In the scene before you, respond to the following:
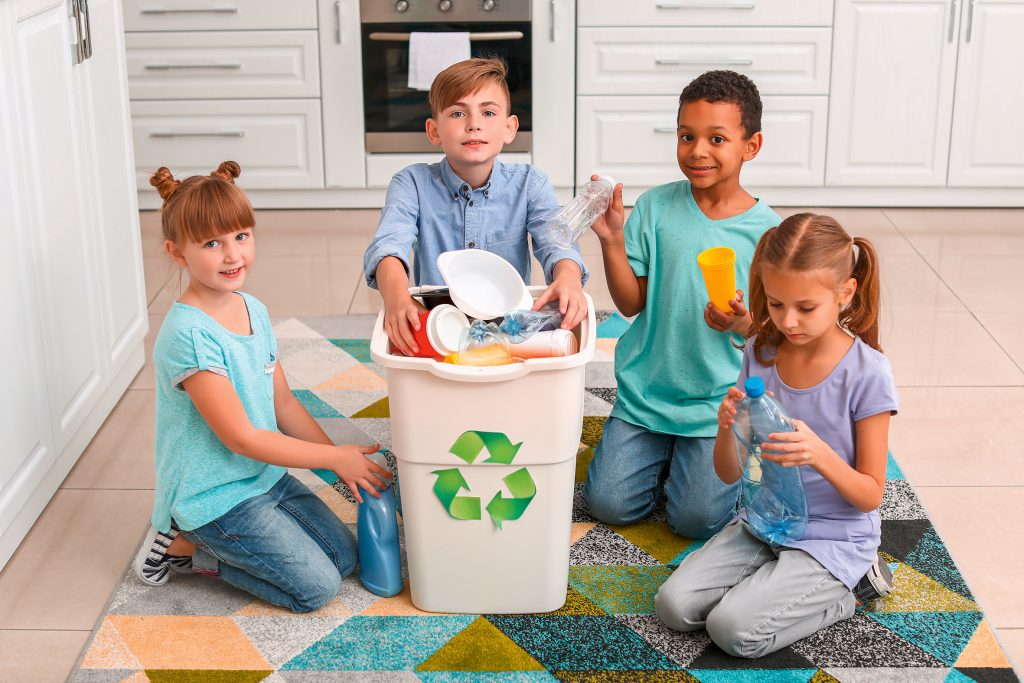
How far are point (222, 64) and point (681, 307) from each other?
87.9 inches

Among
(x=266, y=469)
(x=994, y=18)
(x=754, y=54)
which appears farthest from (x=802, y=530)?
(x=994, y=18)

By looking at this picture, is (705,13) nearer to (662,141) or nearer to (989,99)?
(662,141)

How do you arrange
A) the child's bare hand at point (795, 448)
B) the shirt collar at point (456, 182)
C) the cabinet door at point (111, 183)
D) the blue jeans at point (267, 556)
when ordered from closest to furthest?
the child's bare hand at point (795, 448) < the blue jeans at point (267, 556) < the shirt collar at point (456, 182) < the cabinet door at point (111, 183)

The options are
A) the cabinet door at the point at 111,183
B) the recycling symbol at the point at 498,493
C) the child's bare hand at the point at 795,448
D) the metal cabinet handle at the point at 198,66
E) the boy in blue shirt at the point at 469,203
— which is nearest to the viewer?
the child's bare hand at the point at 795,448

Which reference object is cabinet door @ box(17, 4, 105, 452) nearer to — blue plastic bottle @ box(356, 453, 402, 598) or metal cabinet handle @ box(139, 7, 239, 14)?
blue plastic bottle @ box(356, 453, 402, 598)

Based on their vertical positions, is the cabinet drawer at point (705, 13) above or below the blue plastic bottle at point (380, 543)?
above

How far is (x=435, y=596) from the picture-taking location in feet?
5.89

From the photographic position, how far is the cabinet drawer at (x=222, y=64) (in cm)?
372

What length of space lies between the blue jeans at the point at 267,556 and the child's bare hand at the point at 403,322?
12.9 inches

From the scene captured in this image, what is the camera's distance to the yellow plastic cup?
1798mm

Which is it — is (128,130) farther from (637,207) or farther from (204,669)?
(204,669)

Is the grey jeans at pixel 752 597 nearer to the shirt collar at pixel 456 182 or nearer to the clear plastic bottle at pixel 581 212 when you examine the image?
the clear plastic bottle at pixel 581 212

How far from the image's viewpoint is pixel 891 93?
12.4 feet

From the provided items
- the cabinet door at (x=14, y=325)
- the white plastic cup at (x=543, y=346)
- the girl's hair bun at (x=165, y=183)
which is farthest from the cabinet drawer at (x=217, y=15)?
the white plastic cup at (x=543, y=346)
